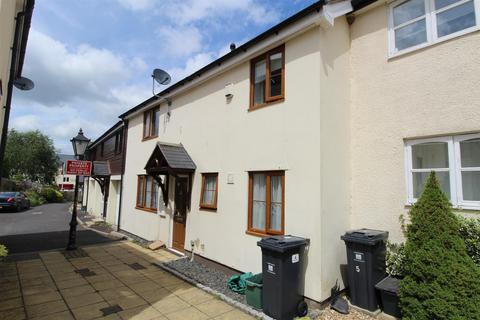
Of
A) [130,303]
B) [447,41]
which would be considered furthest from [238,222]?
[447,41]

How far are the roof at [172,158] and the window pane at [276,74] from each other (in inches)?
140

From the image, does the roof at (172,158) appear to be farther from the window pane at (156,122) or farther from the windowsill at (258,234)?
the windowsill at (258,234)

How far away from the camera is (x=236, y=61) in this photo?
7457mm

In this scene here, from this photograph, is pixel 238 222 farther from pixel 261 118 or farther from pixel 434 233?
pixel 434 233

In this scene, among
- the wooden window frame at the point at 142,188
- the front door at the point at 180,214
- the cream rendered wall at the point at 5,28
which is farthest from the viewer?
the wooden window frame at the point at 142,188

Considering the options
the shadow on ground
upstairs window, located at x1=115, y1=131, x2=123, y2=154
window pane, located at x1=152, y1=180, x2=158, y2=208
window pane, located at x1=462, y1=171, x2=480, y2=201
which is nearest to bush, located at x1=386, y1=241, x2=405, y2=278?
window pane, located at x1=462, y1=171, x2=480, y2=201

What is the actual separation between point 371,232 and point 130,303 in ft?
16.1

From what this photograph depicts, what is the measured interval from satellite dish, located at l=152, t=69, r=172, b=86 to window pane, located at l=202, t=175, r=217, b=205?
14.2ft

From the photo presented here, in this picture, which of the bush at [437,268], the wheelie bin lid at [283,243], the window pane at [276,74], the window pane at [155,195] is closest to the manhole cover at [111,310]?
the wheelie bin lid at [283,243]

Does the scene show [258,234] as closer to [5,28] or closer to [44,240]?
[5,28]

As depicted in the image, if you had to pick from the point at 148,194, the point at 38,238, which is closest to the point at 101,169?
the point at 38,238

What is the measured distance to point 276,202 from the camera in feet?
20.6

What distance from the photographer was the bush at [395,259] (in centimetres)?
548

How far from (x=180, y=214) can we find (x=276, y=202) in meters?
4.29
